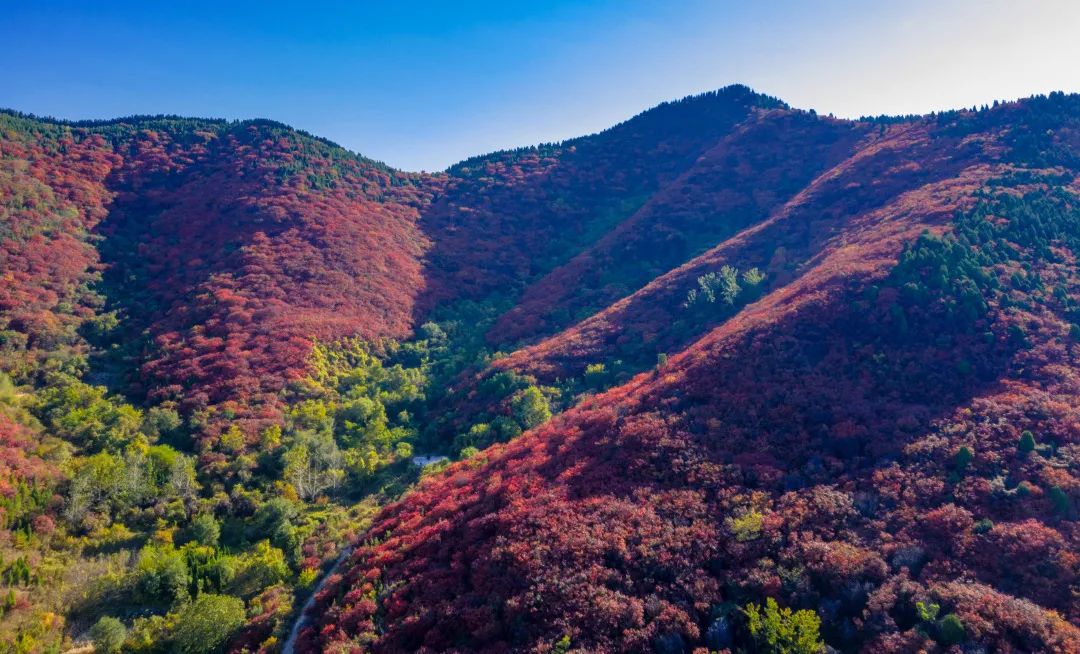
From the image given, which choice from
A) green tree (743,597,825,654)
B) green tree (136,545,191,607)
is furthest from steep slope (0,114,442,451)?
green tree (743,597,825,654)

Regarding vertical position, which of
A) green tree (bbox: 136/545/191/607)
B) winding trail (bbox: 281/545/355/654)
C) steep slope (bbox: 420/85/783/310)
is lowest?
winding trail (bbox: 281/545/355/654)

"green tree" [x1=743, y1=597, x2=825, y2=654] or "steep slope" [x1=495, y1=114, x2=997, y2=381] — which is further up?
"steep slope" [x1=495, y1=114, x2=997, y2=381]

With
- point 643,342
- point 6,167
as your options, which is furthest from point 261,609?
point 6,167

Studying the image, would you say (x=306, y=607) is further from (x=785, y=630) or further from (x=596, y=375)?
(x=596, y=375)

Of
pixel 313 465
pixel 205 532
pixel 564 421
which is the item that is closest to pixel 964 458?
pixel 564 421

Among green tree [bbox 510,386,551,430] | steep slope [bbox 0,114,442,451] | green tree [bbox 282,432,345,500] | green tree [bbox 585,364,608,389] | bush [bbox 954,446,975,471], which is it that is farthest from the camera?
green tree [bbox 585,364,608,389]

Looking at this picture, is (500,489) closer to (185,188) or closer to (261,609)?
(261,609)

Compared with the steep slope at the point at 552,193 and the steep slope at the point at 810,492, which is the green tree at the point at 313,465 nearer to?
the steep slope at the point at 810,492

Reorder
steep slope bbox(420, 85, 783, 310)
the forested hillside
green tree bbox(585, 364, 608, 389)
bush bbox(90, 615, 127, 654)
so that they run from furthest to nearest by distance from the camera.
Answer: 1. steep slope bbox(420, 85, 783, 310)
2. green tree bbox(585, 364, 608, 389)
3. bush bbox(90, 615, 127, 654)
4. the forested hillside

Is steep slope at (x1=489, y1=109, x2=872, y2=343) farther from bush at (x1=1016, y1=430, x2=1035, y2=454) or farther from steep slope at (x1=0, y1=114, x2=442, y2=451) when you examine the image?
bush at (x1=1016, y1=430, x2=1035, y2=454)
